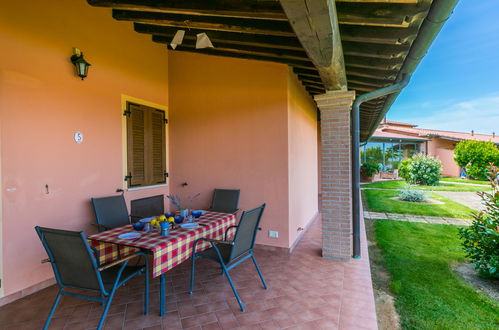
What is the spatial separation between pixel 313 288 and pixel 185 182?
281 centimetres

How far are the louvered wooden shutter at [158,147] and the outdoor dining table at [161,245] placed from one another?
166 cm

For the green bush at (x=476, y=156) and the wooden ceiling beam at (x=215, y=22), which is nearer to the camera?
the wooden ceiling beam at (x=215, y=22)

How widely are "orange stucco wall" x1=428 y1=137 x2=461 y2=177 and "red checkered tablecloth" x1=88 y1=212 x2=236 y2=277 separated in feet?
69.7

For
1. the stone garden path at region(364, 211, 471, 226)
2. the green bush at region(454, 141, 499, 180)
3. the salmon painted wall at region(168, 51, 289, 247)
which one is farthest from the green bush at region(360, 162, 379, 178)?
the salmon painted wall at region(168, 51, 289, 247)

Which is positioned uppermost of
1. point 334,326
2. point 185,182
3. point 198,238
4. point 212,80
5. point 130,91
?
point 212,80

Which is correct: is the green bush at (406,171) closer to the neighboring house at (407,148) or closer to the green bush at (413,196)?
the neighboring house at (407,148)

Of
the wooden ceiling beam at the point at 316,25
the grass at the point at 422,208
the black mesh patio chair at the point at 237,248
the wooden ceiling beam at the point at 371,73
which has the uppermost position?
the wooden ceiling beam at the point at 371,73

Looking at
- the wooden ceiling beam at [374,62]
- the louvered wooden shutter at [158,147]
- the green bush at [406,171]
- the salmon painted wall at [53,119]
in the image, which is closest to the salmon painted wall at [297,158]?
the wooden ceiling beam at [374,62]

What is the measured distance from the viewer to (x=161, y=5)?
2.63 m

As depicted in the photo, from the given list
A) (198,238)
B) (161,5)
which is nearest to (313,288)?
(198,238)

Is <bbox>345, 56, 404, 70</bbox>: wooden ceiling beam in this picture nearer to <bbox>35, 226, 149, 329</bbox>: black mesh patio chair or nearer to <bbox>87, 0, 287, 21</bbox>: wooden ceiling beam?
<bbox>87, 0, 287, 21</bbox>: wooden ceiling beam

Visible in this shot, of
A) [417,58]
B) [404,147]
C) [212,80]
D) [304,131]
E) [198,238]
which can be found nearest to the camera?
[417,58]

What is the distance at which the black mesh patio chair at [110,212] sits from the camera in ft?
10.4

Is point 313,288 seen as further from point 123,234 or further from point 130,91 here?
point 130,91
